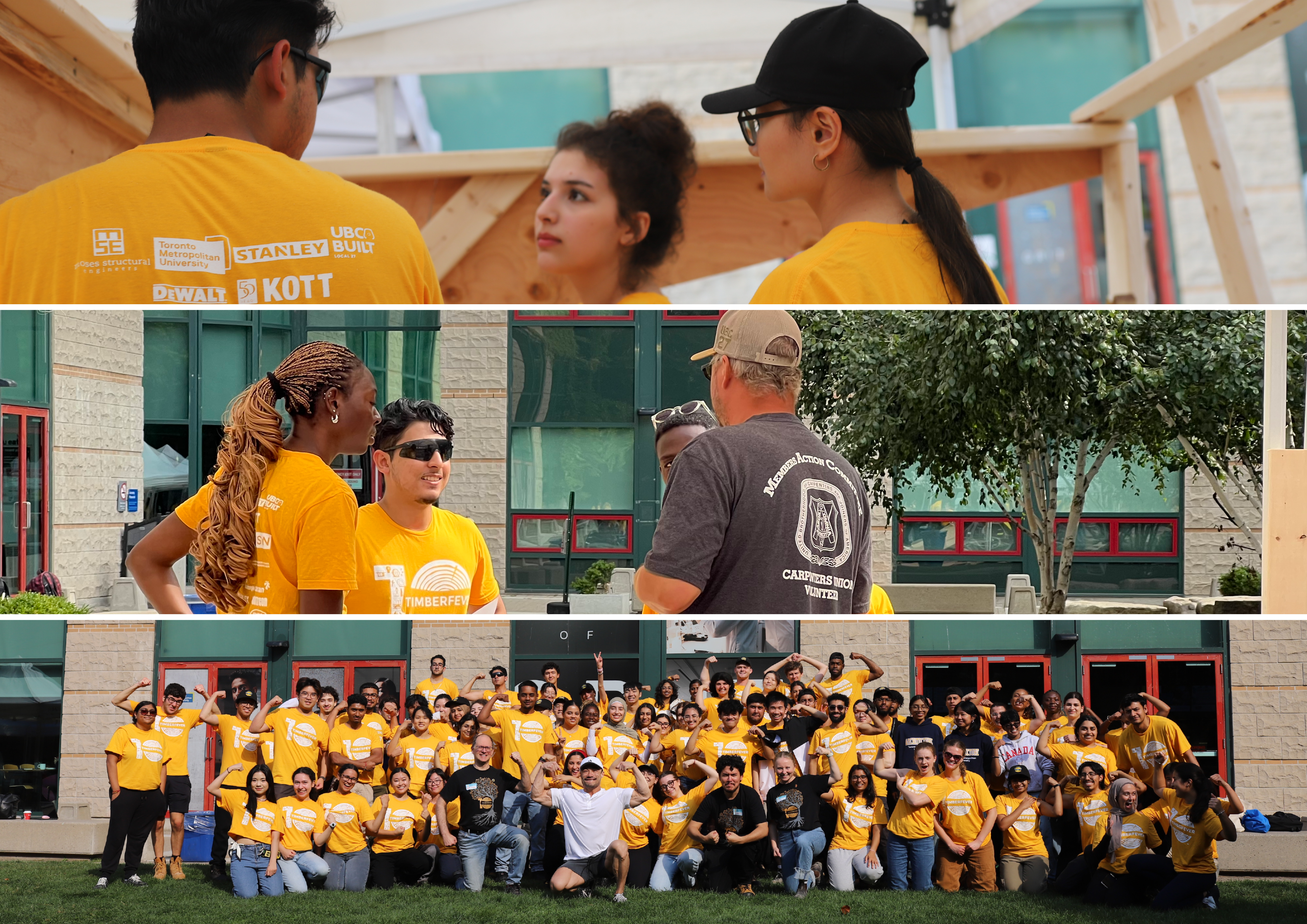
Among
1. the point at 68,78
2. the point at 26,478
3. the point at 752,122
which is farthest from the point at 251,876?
the point at 752,122

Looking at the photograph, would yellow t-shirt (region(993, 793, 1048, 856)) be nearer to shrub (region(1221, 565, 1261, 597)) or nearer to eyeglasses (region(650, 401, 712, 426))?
shrub (region(1221, 565, 1261, 597))

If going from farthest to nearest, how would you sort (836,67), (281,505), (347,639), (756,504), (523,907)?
(523,907) → (347,639) → (281,505) → (836,67) → (756,504)

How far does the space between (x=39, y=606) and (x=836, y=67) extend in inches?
98.2

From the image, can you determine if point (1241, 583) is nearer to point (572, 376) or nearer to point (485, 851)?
point (572, 376)

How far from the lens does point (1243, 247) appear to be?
3.01 meters

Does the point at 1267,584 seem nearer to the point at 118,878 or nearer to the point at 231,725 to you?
the point at 231,725

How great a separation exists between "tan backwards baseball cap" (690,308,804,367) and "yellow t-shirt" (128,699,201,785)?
225cm

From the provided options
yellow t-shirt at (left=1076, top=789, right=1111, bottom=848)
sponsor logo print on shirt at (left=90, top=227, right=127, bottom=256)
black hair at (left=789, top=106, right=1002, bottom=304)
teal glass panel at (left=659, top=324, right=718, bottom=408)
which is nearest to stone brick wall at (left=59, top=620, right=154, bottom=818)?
sponsor logo print on shirt at (left=90, top=227, right=127, bottom=256)

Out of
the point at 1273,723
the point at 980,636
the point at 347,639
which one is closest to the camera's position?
the point at 347,639

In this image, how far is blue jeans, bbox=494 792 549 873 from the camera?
345 centimetres

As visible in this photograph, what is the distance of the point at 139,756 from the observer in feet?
10.9

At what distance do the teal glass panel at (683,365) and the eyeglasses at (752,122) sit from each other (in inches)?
19.2

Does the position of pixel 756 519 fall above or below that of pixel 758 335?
below

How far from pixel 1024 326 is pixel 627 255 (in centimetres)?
111
